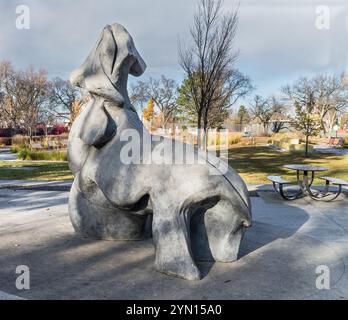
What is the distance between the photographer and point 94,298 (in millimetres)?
3615

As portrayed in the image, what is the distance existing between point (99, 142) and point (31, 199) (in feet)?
16.2

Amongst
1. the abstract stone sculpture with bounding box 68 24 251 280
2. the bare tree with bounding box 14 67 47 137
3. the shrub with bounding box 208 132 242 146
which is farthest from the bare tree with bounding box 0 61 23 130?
the abstract stone sculpture with bounding box 68 24 251 280

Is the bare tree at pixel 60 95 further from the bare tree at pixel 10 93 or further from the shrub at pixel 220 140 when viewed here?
the shrub at pixel 220 140

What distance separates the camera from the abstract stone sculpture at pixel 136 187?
4297 mm

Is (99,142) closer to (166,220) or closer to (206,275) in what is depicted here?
(166,220)

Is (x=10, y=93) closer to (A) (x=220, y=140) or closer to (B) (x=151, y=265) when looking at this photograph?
(A) (x=220, y=140)

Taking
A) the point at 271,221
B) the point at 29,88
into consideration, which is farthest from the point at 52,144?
the point at 29,88

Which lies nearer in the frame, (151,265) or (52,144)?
(151,265)

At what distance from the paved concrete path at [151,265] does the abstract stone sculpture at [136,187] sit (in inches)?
9.9

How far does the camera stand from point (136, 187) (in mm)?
4512

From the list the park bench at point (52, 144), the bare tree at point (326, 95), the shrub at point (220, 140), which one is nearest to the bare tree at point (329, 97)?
the bare tree at point (326, 95)

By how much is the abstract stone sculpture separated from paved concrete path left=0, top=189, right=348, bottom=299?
9.9 inches

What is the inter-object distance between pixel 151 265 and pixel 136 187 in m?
0.98

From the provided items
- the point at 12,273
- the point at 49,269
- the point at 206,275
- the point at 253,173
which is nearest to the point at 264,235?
the point at 206,275
